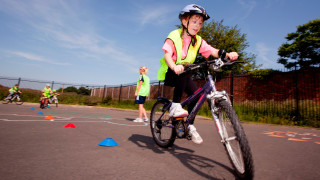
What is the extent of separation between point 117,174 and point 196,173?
77 centimetres

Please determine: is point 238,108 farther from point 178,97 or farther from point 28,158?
point 28,158

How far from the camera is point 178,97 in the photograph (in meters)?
2.65

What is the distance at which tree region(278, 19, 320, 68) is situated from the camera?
21531 mm

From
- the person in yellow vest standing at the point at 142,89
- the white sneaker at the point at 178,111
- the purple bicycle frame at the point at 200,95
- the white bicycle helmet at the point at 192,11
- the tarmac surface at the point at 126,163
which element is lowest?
the tarmac surface at the point at 126,163

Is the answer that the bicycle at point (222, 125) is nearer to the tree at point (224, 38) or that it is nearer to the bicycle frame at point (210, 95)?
the bicycle frame at point (210, 95)

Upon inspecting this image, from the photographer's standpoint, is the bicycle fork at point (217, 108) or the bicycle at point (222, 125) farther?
the bicycle fork at point (217, 108)

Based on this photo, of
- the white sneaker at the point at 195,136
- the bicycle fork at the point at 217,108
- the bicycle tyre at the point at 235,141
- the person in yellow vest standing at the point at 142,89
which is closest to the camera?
the bicycle tyre at the point at 235,141

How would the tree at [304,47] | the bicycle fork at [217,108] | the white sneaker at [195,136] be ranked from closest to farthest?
the bicycle fork at [217,108]
the white sneaker at [195,136]
the tree at [304,47]

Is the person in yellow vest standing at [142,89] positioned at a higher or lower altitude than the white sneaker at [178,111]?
higher

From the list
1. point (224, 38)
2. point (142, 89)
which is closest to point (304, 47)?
point (224, 38)

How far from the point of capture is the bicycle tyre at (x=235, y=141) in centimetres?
155

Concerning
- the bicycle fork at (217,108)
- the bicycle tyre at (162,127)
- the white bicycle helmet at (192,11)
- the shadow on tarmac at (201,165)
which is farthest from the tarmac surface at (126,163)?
the white bicycle helmet at (192,11)

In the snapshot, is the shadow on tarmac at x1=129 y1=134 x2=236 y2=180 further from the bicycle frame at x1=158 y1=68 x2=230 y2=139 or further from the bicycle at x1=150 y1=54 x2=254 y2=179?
the bicycle frame at x1=158 y1=68 x2=230 y2=139

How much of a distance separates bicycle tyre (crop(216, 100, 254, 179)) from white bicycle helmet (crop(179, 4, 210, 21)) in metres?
1.27
